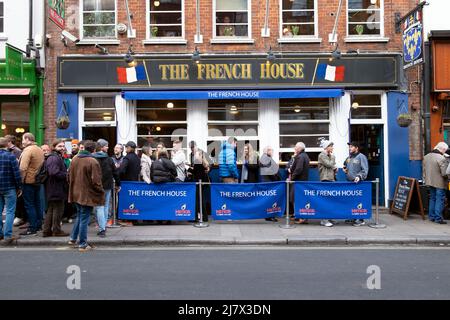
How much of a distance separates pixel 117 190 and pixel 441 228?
745cm

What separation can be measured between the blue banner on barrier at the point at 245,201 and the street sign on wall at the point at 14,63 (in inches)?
250

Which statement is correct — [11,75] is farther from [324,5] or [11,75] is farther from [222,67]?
[324,5]

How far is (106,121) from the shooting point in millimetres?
14133

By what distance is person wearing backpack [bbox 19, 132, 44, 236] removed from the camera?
1000cm

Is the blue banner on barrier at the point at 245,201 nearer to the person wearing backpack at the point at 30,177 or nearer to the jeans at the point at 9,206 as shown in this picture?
the person wearing backpack at the point at 30,177

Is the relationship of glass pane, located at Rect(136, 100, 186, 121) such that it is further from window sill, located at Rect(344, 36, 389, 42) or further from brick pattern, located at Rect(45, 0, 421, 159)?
window sill, located at Rect(344, 36, 389, 42)

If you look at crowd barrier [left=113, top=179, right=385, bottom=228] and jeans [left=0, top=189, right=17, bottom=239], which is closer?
jeans [left=0, top=189, right=17, bottom=239]

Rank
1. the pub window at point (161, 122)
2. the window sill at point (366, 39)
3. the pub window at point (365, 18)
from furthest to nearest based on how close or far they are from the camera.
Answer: the pub window at point (161, 122), the pub window at point (365, 18), the window sill at point (366, 39)

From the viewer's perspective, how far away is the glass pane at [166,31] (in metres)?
14.2

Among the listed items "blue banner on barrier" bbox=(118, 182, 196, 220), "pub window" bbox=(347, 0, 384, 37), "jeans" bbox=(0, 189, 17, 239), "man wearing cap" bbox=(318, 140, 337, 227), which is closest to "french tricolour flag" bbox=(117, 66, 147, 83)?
"blue banner on barrier" bbox=(118, 182, 196, 220)

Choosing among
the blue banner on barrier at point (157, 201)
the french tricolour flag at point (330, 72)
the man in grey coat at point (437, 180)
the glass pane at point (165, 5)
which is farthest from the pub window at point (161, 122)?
the man in grey coat at point (437, 180)

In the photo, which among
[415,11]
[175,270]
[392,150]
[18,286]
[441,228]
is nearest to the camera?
[18,286]

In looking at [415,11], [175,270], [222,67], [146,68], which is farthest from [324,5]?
[175,270]

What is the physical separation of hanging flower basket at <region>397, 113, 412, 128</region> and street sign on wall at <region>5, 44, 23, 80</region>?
1047 cm
